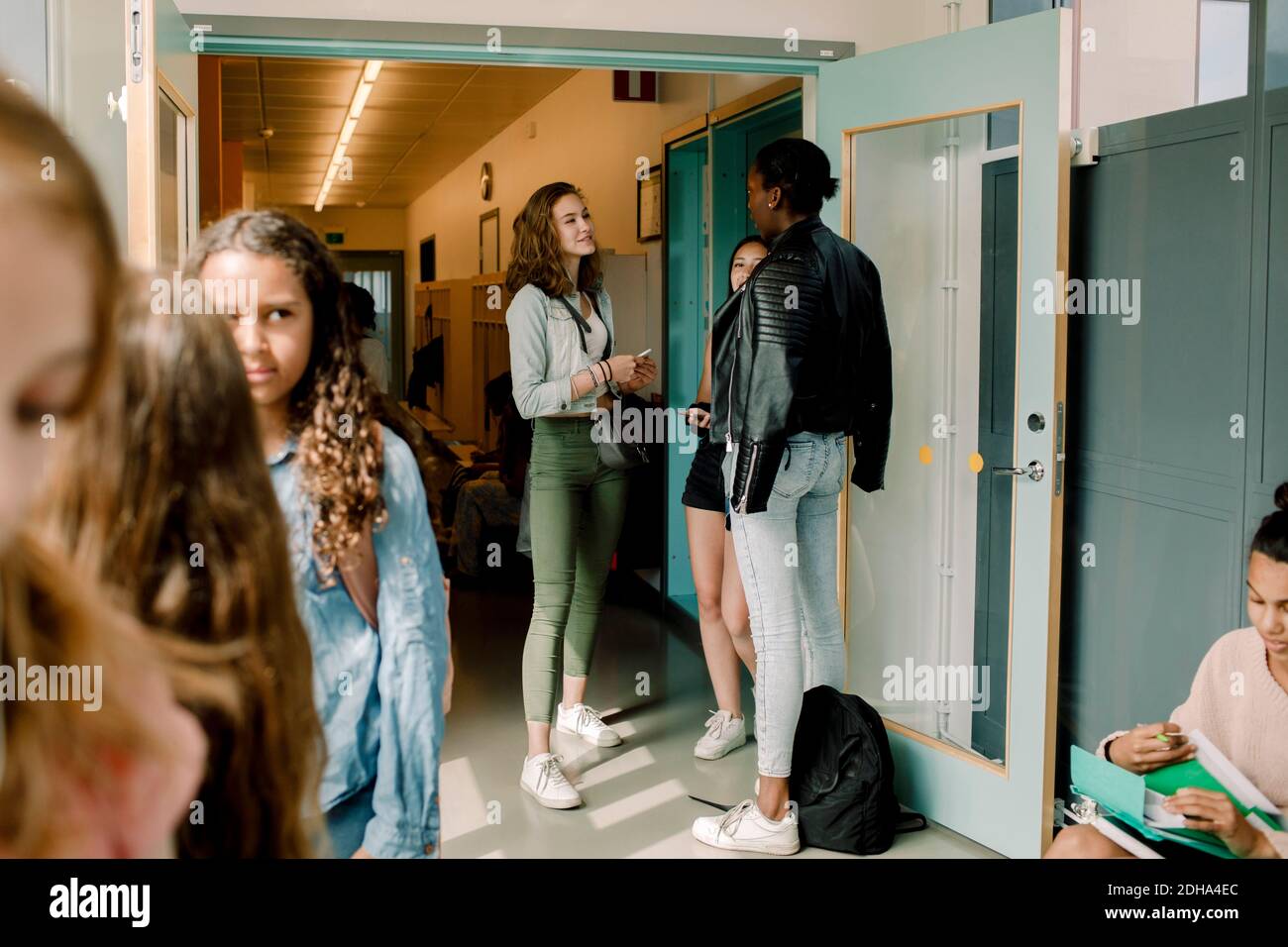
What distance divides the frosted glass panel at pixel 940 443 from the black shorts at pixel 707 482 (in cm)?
36

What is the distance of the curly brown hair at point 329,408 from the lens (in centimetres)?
167

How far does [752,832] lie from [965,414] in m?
1.18

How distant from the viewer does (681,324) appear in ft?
17.5

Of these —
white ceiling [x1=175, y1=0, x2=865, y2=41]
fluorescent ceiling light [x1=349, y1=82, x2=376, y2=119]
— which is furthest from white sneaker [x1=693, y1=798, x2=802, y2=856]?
fluorescent ceiling light [x1=349, y1=82, x2=376, y2=119]

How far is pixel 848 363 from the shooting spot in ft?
9.62

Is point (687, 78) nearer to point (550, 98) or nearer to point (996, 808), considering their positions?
point (550, 98)

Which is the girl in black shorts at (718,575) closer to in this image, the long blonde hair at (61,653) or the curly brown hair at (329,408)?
the curly brown hair at (329,408)

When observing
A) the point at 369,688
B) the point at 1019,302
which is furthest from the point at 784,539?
the point at 369,688

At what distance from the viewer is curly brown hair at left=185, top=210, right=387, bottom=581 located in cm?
167

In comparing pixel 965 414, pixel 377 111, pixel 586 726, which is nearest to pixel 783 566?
pixel 965 414

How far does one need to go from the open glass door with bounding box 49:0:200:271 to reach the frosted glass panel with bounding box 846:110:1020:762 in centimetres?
178

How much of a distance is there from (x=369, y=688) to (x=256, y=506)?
0.59m
